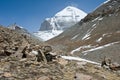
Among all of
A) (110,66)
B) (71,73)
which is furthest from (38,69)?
(110,66)

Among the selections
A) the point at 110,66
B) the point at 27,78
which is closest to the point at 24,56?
the point at 27,78

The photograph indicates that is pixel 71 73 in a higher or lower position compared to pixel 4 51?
lower

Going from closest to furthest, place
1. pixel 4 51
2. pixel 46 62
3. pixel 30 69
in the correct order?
1. pixel 30 69
2. pixel 46 62
3. pixel 4 51

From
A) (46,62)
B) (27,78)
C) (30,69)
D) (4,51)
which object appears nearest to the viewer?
(27,78)

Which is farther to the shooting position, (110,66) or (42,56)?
(110,66)

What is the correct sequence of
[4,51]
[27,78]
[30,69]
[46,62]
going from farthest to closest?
[4,51]
[46,62]
[30,69]
[27,78]

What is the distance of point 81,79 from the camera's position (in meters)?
13.5

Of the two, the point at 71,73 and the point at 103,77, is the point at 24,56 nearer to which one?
the point at 71,73

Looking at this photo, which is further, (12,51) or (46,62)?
(12,51)

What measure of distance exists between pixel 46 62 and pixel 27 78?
257 cm

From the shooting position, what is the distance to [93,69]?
15555 millimetres

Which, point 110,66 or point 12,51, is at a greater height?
point 12,51

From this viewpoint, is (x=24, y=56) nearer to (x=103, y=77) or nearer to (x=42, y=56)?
(x=42, y=56)

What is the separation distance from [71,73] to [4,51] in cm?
422
